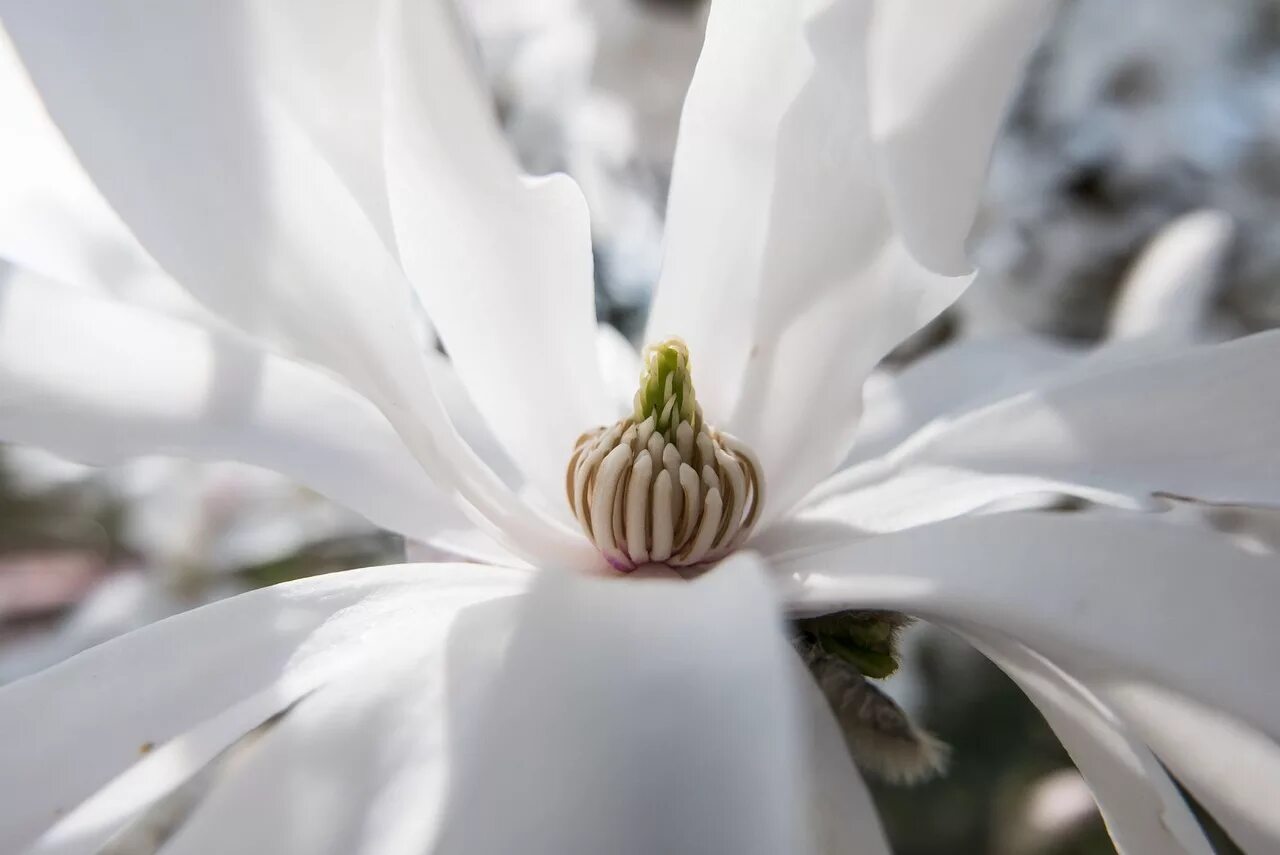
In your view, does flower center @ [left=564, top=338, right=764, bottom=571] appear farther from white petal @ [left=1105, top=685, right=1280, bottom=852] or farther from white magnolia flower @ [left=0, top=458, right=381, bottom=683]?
white magnolia flower @ [left=0, top=458, right=381, bottom=683]

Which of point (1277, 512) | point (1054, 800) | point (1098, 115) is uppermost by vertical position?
point (1098, 115)

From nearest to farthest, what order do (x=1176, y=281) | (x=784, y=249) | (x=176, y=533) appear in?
1. (x=784, y=249)
2. (x=1176, y=281)
3. (x=176, y=533)

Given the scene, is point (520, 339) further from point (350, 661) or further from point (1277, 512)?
point (1277, 512)

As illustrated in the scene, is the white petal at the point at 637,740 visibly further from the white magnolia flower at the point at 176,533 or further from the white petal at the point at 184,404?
the white magnolia flower at the point at 176,533

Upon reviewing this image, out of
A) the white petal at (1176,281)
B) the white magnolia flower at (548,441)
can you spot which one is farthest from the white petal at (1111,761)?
the white petal at (1176,281)

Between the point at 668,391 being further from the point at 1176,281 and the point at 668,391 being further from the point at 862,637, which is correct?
the point at 1176,281

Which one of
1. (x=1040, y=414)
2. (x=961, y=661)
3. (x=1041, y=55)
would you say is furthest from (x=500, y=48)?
(x=1040, y=414)

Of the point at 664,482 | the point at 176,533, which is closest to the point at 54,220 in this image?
the point at 664,482
